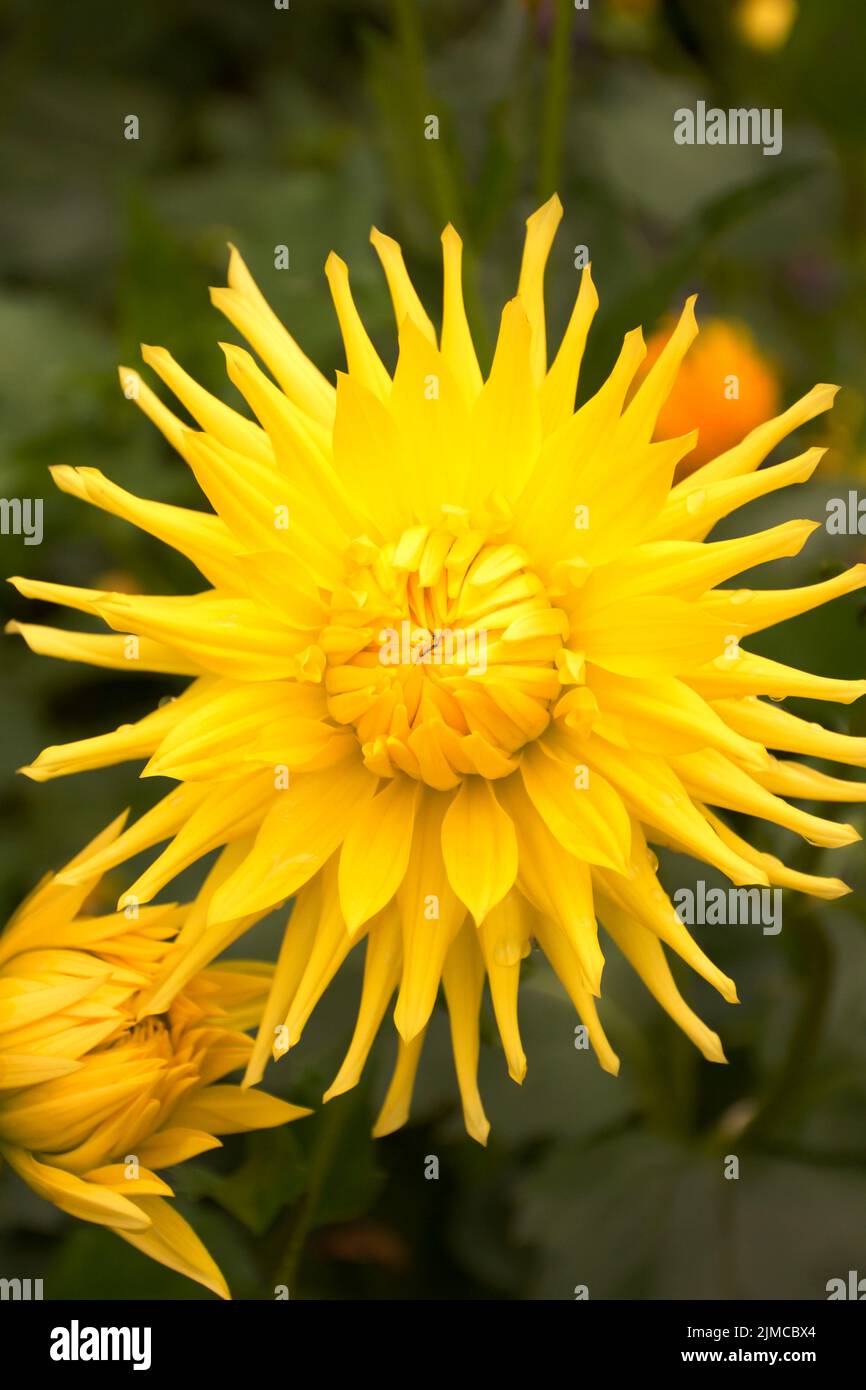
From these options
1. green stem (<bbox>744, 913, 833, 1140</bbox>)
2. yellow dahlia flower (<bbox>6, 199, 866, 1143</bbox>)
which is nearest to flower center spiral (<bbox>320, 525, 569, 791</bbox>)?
yellow dahlia flower (<bbox>6, 199, 866, 1143</bbox>)

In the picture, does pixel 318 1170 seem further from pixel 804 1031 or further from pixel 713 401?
pixel 713 401

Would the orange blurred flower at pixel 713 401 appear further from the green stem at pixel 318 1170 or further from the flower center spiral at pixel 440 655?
the green stem at pixel 318 1170

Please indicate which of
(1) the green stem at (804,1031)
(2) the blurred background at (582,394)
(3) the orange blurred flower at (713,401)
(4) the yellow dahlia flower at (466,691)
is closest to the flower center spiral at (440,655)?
(4) the yellow dahlia flower at (466,691)

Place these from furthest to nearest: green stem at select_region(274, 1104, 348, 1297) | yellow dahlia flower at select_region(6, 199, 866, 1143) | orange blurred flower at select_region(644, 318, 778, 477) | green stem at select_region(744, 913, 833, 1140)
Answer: orange blurred flower at select_region(644, 318, 778, 477)
green stem at select_region(744, 913, 833, 1140)
green stem at select_region(274, 1104, 348, 1297)
yellow dahlia flower at select_region(6, 199, 866, 1143)

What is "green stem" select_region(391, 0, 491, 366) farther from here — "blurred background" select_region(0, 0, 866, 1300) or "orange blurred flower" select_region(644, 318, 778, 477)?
"orange blurred flower" select_region(644, 318, 778, 477)

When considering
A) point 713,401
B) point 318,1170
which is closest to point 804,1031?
point 318,1170
